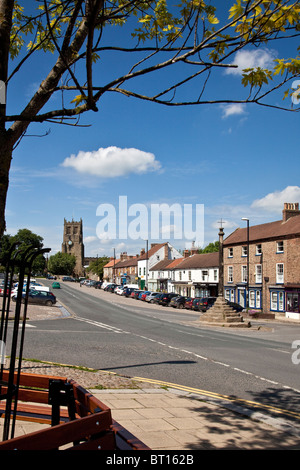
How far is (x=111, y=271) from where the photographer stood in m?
117

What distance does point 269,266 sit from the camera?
44.0 metres

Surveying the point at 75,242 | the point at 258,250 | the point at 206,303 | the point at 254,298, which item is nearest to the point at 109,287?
the point at 206,303

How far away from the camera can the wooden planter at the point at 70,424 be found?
2.98 metres

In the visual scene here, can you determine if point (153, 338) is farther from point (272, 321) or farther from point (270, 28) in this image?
point (272, 321)

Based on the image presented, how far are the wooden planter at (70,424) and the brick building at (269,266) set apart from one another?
35602 mm

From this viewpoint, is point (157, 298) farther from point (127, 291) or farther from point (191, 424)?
point (191, 424)

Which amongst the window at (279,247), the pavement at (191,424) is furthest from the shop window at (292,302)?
the pavement at (191,424)

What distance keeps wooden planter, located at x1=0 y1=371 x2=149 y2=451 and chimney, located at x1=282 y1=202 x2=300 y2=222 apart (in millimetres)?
44594

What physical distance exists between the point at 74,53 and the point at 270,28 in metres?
2.58

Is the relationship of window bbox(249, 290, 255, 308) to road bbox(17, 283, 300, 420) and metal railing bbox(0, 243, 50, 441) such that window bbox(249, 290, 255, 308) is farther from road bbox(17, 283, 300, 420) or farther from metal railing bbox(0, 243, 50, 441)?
metal railing bbox(0, 243, 50, 441)

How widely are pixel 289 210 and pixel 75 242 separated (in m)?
139

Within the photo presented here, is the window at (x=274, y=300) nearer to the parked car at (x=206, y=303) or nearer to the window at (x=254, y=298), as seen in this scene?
the window at (x=254, y=298)

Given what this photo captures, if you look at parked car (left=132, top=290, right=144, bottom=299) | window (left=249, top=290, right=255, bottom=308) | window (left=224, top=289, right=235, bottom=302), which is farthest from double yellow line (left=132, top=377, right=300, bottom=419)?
→ parked car (left=132, top=290, right=144, bottom=299)
